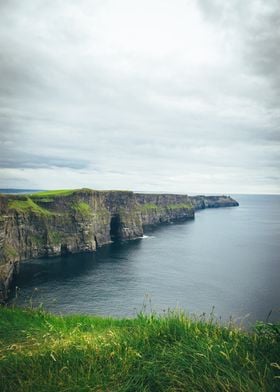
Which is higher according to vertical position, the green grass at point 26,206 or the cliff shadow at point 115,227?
the green grass at point 26,206

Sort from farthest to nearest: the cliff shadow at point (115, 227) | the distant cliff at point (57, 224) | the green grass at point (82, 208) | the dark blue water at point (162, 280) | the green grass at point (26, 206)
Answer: the cliff shadow at point (115, 227) → the green grass at point (82, 208) → the green grass at point (26, 206) → the distant cliff at point (57, 224) → the dark blue water at point (162, 280)

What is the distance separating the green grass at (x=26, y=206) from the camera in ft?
328

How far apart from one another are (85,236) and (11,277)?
4529 cm

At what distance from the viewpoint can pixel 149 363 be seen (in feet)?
23.4

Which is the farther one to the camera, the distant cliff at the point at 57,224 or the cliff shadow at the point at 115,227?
the cliff shadow at the point at 115,227

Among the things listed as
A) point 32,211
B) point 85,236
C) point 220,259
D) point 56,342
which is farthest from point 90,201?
point 56,342

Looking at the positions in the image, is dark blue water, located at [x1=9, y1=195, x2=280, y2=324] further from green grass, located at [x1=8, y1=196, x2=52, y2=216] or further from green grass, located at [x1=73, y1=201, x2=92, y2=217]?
green grass, located at [x1=8, y1=196, x2=52, y2=216]

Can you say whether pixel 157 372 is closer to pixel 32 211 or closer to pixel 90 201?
pixel 32 211

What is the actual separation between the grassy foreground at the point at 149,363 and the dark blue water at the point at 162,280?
28108 mm

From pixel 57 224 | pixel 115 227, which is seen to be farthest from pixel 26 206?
pixel 115 227

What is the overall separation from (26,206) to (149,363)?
10681 centimetres

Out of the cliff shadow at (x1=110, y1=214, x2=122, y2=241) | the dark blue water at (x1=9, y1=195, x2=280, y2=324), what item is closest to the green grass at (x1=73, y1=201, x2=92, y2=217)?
the dark blue water at (x1=9, y1=195, x2=280, y2=324)

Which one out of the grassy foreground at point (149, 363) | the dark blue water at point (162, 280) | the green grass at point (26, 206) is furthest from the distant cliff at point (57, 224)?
the grassy foreground at point (149, 363)

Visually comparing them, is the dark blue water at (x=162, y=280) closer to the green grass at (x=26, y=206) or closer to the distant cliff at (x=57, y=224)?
the distant cliff at (x=57, y=224)
